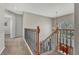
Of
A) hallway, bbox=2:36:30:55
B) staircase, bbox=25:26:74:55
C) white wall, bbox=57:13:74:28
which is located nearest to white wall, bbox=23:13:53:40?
staircase, bbox=25:26:74:55

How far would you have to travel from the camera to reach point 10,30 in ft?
6.89

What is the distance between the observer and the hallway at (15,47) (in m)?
2.06

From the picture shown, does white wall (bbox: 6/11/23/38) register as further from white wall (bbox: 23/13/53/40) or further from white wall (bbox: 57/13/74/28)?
white wall (bbox: 57/13/74/28)

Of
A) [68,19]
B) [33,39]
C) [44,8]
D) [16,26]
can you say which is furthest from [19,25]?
[68,19]

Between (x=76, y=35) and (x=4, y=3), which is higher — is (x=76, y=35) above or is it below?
below

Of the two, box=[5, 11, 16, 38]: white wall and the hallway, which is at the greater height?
box=[5, 11, 16, 38]: white wall

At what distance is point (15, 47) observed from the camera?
6.84 feet

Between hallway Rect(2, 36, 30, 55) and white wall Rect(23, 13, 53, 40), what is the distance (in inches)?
11.2

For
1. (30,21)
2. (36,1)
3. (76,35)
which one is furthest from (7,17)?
(76,35)

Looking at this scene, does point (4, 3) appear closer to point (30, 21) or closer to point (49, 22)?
point (30, 21)

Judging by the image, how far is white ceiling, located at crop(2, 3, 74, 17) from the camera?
204 centimetres

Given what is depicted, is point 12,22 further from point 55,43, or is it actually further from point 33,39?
point 55,43

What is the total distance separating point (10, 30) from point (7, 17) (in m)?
0.21

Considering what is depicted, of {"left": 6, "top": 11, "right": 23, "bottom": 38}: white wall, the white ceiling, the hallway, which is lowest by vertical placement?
the hallway
